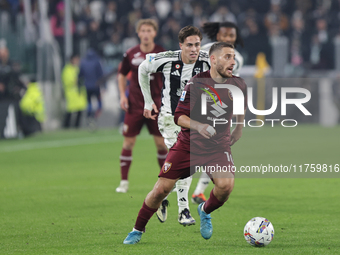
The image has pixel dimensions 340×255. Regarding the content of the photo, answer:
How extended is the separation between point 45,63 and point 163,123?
13.9 meters

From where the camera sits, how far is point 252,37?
21.0 metres

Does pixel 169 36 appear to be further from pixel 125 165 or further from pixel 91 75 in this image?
pixel 125 165

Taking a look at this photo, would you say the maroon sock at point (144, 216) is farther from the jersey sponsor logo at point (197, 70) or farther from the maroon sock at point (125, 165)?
the maroon sock at point (125, 165)

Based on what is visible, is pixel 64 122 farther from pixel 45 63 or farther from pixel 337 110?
pixel 337 110

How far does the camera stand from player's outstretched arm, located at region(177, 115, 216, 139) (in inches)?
197

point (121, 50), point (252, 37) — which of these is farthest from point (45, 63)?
point (252, 37)

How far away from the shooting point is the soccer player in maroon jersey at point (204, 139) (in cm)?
520

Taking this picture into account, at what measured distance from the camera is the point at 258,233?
16.9 feet

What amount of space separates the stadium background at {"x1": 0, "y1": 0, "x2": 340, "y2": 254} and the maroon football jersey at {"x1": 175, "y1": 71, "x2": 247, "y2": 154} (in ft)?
2.73

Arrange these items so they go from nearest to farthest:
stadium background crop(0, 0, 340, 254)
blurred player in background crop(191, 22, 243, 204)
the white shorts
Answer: stadium background crop(0, 0, 340, 254)
the white shorts
blurred player in background crop(191, 22, 243, 204)

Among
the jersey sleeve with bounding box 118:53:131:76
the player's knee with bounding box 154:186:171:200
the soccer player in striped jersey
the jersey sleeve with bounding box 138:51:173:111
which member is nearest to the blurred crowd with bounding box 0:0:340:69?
the jersey sleeve with bounding box 118:53:131:76

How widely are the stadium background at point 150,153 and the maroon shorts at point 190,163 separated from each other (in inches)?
23.8

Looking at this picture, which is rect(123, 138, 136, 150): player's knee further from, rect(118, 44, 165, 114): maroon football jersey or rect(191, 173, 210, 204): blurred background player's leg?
rect(191, 173, 210, 204): blurred background player's leg

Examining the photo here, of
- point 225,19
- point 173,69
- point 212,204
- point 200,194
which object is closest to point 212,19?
point 225,19
